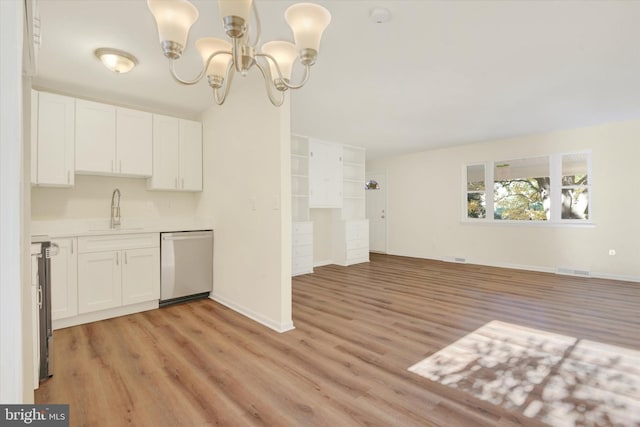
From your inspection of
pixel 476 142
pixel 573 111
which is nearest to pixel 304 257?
Answer: pixel 476 142

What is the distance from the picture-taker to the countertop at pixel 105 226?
10.1 feet

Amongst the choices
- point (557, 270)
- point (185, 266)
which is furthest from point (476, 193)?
point (185, 266)

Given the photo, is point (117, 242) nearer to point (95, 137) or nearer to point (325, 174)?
point (95, 137)

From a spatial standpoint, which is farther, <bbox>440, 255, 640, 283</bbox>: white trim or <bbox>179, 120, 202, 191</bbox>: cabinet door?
<bbox>440, 255, 640, 283</bbox>: white trim

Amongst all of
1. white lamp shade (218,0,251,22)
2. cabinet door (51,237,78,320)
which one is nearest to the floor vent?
white lamp shade (218,0,251,22)

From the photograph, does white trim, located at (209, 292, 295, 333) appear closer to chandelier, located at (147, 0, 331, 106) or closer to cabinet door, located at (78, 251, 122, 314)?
cabinet door, located at (78, 251, 122, 314)

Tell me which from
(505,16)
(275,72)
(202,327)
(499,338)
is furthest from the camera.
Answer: (202,327)

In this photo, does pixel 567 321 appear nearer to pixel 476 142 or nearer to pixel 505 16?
pixel 505 16

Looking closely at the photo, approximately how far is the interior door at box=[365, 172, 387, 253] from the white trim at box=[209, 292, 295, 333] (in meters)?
5.07

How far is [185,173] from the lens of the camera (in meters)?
3.95

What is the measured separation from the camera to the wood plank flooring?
5.48ft

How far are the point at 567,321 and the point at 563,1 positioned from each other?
2.85 metres

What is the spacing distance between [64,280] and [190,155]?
1.96 meters

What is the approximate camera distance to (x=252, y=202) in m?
3.13
